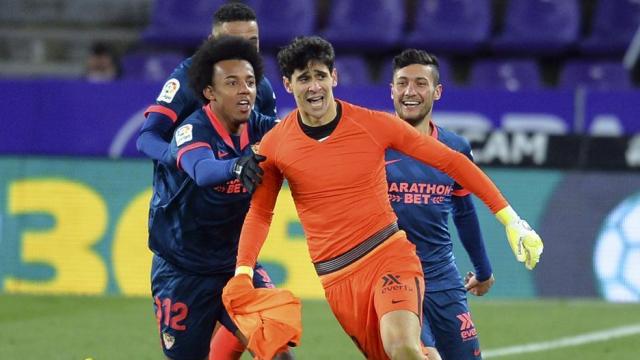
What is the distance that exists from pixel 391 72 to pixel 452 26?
1.87m

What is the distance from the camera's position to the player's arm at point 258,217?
625cm

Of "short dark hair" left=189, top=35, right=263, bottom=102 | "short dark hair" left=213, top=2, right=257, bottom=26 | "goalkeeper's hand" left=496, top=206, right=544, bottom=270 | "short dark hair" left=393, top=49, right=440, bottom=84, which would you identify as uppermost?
"short dark hair" left=213, top=2, right=257, bottom=26

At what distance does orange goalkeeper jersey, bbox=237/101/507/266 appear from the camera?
6.21m

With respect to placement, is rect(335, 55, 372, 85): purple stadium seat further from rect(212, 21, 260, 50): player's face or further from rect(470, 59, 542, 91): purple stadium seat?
rect(212, 21, 260, 50): player's face

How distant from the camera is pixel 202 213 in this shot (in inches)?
269

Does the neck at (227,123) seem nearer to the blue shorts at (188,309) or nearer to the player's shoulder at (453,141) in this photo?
the blue shorts at (188,309)

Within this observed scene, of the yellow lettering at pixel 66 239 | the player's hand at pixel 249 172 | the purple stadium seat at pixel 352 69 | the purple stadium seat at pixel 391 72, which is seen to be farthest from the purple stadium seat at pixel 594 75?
the player's hand at pixel 249 172

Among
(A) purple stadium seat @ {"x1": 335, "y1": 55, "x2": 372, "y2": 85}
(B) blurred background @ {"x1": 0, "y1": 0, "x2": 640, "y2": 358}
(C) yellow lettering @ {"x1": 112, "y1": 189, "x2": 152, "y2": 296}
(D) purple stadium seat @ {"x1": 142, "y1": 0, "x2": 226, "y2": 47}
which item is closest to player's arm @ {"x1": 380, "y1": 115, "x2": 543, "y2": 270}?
(B) blurred background @ {"x1": 0, "y1": 0, "x2": 640, "y2": 358}

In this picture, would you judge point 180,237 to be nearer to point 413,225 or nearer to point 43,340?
point 413,225

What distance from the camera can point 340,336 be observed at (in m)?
10.1

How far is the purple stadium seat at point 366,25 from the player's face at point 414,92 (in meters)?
8.38

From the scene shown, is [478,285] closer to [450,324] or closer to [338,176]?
[450,324]

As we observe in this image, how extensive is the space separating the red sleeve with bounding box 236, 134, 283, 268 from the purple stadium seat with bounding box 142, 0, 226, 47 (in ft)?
31.3

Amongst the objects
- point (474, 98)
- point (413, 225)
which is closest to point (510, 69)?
point (474, 98)
